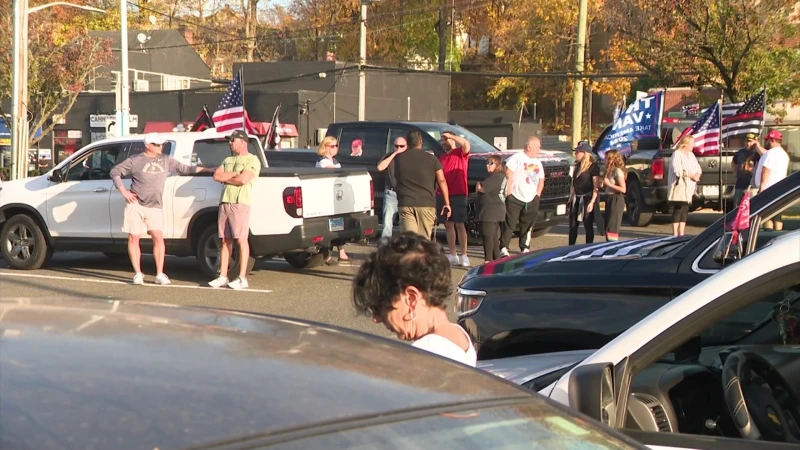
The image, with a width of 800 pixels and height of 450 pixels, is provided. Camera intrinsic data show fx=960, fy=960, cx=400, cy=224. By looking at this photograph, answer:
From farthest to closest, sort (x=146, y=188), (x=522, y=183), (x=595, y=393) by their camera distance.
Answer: (x=522, y=183) < (x=146, y=188) < (x=595, y=393)

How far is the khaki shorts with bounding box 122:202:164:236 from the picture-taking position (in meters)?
11.2

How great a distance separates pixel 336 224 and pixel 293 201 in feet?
2.68

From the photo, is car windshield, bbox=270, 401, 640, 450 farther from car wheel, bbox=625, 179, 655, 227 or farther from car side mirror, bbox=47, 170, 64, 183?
car wheel, bbox=625, 179, 655, 227

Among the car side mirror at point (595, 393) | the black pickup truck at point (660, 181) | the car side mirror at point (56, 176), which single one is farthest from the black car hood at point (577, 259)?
the black pickup truck at point (660, 181)

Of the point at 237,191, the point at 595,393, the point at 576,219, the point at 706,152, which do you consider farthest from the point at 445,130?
the point at 595,393

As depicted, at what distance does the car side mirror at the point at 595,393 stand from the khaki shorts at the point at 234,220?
8394 millimetres

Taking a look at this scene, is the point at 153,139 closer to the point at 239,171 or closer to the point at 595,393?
the point at 239,171

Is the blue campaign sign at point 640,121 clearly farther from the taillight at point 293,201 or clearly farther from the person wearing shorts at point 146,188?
the person wearing shorts at point 146,188

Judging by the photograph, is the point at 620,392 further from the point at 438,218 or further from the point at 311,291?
the point at 438,218

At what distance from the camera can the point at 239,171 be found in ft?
35.5

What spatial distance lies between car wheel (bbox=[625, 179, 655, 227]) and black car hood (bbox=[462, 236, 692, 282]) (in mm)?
12582

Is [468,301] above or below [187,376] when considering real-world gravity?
below

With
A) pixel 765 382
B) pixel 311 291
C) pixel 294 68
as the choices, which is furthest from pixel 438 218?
pixel 294 68

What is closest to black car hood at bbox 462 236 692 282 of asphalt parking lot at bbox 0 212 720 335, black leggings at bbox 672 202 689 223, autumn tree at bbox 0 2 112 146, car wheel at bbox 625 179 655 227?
asphalt parking lot at bbox 0 212 720 335
